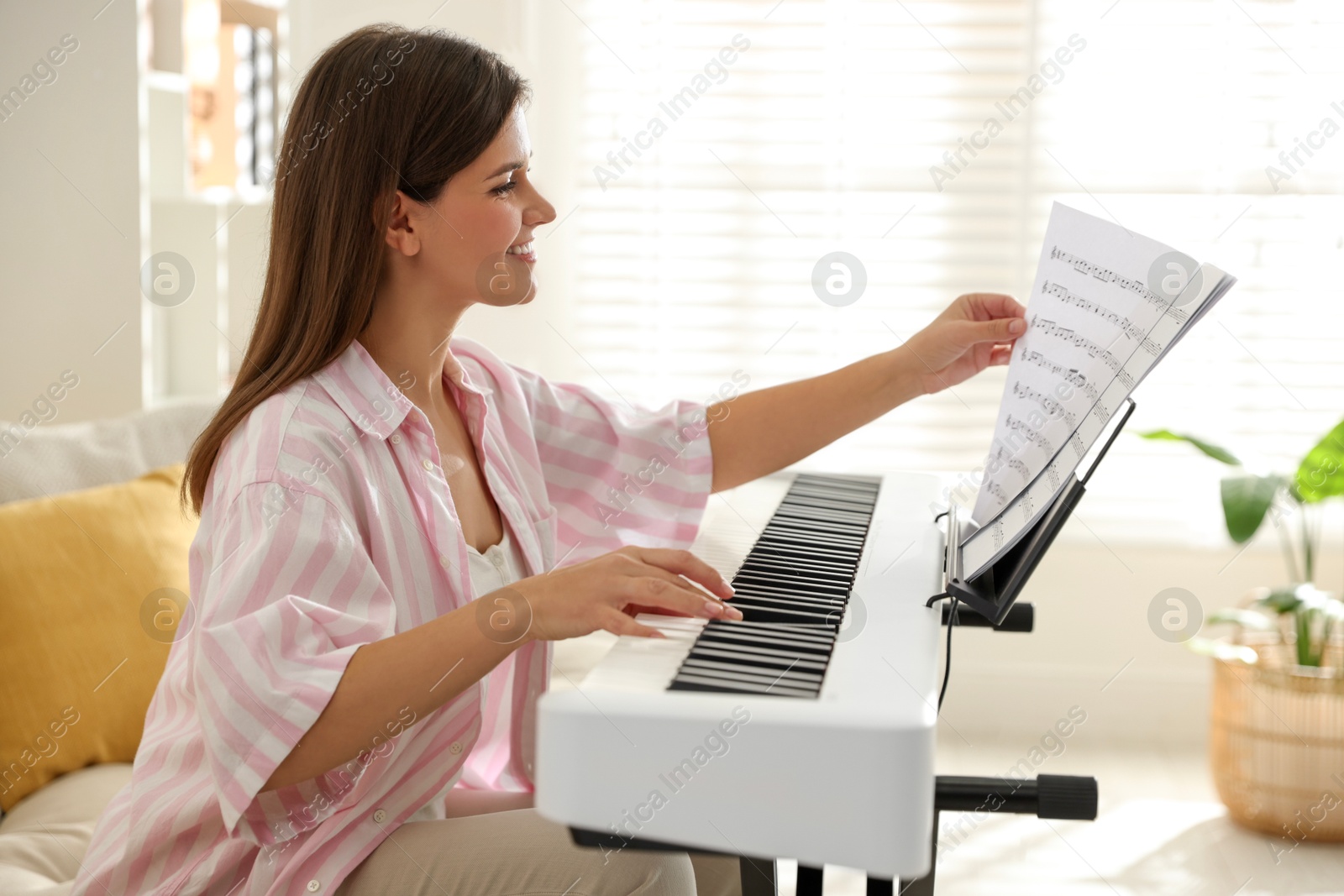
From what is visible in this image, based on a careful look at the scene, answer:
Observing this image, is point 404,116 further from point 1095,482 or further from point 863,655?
point 1095,482

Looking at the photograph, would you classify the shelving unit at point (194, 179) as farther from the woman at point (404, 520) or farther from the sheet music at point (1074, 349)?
the sheet music at point (1074, 349)

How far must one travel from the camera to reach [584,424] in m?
1.53

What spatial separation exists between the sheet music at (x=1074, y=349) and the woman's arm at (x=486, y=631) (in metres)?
0.29

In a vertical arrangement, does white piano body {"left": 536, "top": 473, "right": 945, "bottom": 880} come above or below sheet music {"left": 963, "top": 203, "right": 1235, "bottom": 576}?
below

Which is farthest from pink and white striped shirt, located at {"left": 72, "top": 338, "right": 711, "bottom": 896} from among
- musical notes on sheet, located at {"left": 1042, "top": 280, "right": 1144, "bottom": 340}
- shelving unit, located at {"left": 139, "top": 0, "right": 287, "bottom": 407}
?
shelving unit, located at {"left": 139, "top": 0, "right": 287, "bottom": 407}

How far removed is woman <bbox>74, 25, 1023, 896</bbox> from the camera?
94 cm

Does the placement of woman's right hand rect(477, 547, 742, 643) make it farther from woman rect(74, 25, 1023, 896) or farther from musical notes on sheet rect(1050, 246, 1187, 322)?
musical notes on sheet rect(1050, 246, 1187, 322)

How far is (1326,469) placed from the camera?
2.24 meters

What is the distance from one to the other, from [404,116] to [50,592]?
0.85 m

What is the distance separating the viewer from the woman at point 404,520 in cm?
94

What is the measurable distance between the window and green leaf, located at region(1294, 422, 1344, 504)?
0.28 meters

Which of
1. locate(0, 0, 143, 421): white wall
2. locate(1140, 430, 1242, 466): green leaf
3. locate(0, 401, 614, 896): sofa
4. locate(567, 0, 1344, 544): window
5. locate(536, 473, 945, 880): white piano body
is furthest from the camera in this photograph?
locate(567, 0, 1344, 544): window

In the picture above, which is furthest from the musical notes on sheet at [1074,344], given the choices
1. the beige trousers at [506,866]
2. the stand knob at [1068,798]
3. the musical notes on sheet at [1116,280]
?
the beige trousers at [506,866]

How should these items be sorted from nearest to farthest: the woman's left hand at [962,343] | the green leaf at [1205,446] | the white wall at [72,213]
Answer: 1. the woman's left hand at [962,343]
2. the white wall at [72,213]
3. the green leaf at [1205,446]
